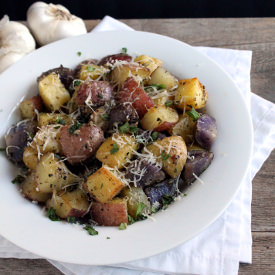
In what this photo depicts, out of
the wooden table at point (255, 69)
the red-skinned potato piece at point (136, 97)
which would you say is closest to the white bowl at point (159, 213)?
the wooden table at point (255, 69)

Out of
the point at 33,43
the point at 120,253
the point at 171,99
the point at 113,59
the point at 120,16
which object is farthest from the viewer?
the point at 120,16

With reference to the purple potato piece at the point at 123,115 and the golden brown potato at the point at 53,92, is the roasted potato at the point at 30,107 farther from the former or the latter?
the purple potato piece at the point at 123,115

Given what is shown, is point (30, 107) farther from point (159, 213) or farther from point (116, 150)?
point (159, 213)

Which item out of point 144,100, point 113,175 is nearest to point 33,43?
point 144,100

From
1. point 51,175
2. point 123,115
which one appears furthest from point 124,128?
point 51,175

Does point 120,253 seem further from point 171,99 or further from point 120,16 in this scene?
point 120,16

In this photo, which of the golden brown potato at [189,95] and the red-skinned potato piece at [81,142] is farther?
the golden brown potato at [189,95]

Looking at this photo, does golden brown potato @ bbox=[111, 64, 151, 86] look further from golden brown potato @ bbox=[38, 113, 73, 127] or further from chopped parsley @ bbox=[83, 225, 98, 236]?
chopped parsley @ bbox=[83, 225, 98, 236]
